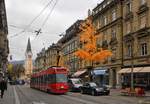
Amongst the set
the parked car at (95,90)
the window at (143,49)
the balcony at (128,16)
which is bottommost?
the parked car at (95,90)

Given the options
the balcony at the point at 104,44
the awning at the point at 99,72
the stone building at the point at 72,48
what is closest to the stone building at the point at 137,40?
the balcony at the point at 104,44

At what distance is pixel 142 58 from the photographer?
49250mm

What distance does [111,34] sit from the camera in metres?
62.1

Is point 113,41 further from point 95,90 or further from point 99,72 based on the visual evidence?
point 95,90

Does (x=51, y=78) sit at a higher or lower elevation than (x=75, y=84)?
higher

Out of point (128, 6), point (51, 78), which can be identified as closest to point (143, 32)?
point (128, 6)

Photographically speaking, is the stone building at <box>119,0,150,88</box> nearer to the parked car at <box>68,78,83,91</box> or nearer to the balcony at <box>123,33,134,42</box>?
the balcony at <box>123,33,134,42</box>

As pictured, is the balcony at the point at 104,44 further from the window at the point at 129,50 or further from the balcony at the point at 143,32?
the balcony at the point at 143,32

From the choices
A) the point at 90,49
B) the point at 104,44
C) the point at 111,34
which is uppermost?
the point at 111,34

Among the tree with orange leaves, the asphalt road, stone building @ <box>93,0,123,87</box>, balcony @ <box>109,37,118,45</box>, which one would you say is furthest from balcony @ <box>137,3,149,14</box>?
the asphalt road

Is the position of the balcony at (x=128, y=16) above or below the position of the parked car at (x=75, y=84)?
above

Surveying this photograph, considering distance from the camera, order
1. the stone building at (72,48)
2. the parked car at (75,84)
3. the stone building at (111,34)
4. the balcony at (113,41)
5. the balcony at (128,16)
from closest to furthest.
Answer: the balcony at (128,16) → the parked car at (75,84) → the stone building at (111,34) → the balcony at (113,41) → the stone building at (72,48)

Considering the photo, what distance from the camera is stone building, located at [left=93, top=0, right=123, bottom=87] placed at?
191ft

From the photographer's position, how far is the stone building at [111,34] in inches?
2288
